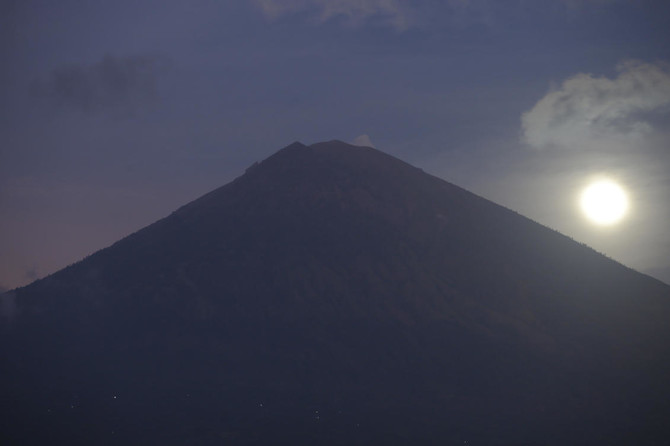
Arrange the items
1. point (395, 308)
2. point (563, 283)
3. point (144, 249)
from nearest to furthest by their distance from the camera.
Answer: point (395, 308), point (563, 283), point (144, 249)

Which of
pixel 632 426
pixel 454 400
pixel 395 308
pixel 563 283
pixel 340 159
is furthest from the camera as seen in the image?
pixel 340 159

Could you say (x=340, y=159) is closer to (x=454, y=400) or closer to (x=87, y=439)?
(x=454, y=400)

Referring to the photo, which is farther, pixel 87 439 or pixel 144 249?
pixel 144 249

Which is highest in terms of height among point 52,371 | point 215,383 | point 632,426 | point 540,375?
point 52,371

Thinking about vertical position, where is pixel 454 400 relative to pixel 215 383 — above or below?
below

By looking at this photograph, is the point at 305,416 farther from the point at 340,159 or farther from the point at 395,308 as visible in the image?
the point at 340,159

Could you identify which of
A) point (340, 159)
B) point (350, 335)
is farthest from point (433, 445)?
point (340, 159)

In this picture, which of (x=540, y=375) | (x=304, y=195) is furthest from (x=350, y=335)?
(x=304, y=195)
